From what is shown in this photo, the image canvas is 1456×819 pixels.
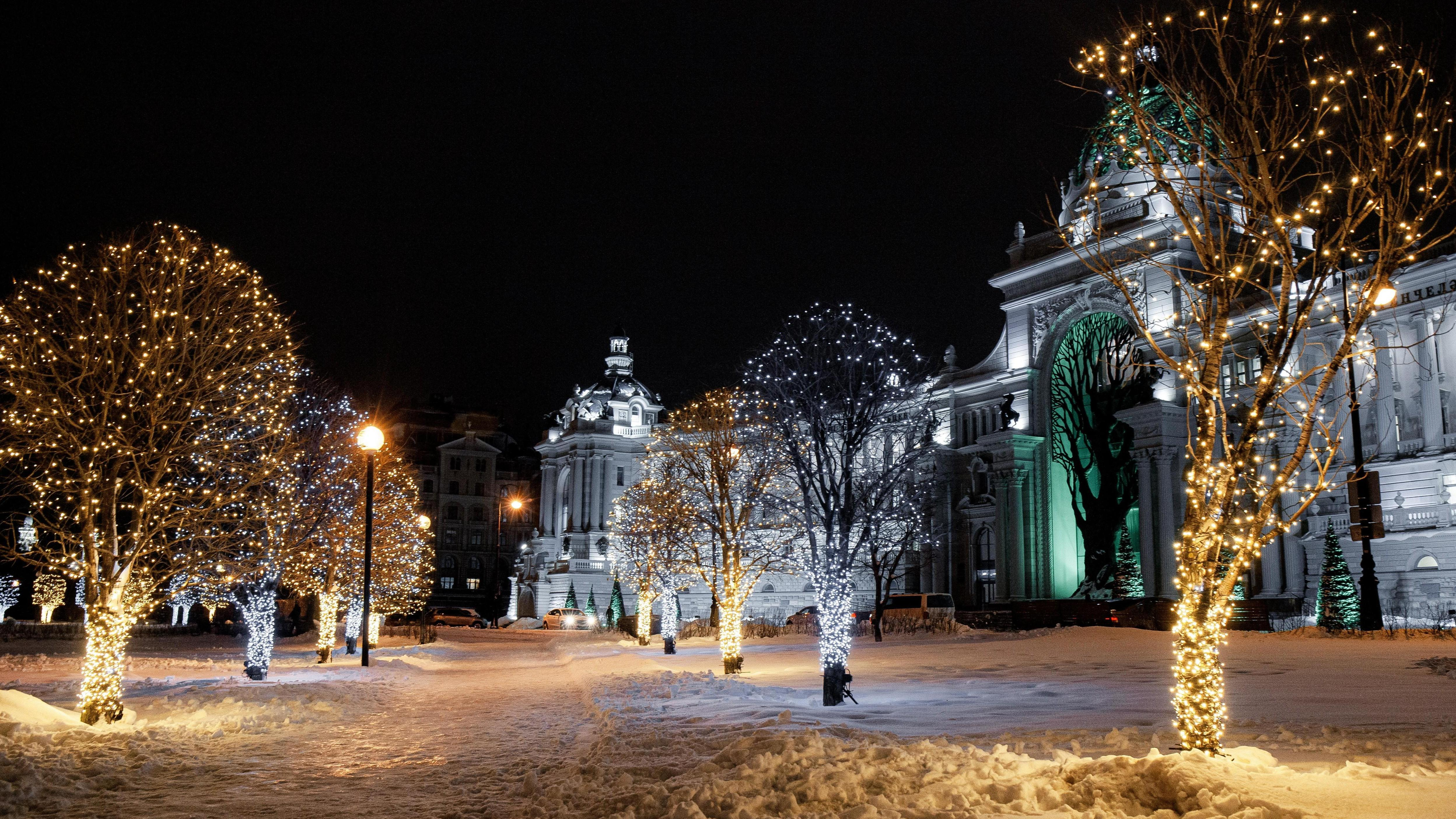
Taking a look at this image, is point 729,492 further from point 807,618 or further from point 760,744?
point 807,618

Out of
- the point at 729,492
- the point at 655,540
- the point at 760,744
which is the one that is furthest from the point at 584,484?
the point at 760,744

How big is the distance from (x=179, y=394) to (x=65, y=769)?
6873 mm

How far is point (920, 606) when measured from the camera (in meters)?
51.8

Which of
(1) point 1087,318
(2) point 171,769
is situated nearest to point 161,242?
(2) point 171,769

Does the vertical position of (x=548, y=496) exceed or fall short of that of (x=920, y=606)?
it exceeds it

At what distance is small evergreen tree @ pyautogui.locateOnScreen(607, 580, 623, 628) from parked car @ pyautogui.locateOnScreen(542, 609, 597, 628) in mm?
2688

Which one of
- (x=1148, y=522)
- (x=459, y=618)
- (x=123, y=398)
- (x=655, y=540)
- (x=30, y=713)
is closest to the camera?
(x=30, y=713)

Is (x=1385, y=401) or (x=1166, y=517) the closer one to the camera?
(x=1385, y=401)

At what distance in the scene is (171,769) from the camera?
503 inches

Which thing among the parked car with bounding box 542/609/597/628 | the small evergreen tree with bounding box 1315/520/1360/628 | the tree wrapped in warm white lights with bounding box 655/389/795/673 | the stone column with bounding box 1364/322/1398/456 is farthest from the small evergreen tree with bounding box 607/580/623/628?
the stone column with bounding box 1364/322/1398/456

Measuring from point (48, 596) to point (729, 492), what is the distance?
5243 centimetres

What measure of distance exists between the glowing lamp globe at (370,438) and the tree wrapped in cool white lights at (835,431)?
8.27 metres

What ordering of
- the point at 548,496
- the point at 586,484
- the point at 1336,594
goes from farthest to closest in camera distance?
the point at 548,496, the point at 586,484, the point at 1336,594

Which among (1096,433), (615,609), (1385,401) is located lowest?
(615,609)
